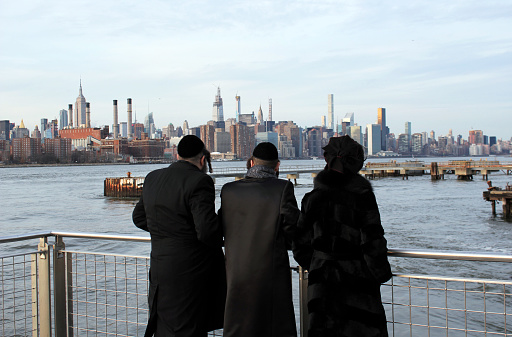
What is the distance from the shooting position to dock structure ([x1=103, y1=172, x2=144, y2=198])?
59669 mm

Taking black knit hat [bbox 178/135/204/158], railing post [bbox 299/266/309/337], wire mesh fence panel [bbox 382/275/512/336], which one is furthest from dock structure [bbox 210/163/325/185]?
black knit hat [bbox 178/135/204/158]

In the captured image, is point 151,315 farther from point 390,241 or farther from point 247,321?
point 390,241

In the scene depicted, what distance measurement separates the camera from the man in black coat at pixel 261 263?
357 cm

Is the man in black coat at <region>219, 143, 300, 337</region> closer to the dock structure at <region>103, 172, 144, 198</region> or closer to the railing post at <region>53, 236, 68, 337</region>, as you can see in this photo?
the railing post at <region>53, 236, 68, 337</region>

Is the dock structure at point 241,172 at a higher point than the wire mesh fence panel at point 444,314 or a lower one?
higher

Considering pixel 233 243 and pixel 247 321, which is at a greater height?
pixel 233 243

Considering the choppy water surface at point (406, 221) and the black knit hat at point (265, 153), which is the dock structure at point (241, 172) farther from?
the black knit hat at point (265, 153)

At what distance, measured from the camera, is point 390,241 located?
75.5 feet

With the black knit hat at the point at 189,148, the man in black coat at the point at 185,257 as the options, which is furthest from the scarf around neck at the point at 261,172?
the black knit hat at the point at 189,148

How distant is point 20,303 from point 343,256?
12268 mm

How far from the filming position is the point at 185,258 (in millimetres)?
3750

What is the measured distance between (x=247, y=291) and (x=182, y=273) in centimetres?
51

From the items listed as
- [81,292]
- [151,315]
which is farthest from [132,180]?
[151,315]

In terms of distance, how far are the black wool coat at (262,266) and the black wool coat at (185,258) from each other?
0.71ft
